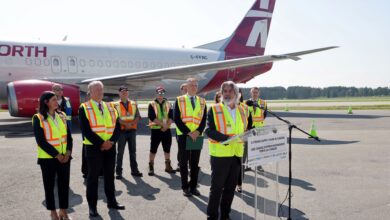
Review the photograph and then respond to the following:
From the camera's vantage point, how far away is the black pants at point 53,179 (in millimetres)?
4207

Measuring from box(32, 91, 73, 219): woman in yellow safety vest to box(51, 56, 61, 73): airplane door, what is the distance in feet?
37.4

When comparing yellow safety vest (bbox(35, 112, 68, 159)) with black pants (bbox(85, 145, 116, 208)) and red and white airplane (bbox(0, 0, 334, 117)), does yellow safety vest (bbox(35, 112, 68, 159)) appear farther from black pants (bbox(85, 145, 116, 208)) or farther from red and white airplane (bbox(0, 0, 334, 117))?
red and white airplane (bbox(0, 0, 334, 117))

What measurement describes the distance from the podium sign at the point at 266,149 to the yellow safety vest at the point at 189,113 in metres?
2.08

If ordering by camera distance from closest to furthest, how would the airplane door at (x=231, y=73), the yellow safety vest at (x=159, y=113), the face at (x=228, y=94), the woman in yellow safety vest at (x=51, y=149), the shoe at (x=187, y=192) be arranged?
the face at (x=228, y=94), the woman in yellow safety vest at (x=51, y=149), the shoe at (x=187, y=192), the yellow safety vest at (x=159, y=113), the airplane door at (x=231, y=73)

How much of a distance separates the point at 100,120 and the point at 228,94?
179 cm

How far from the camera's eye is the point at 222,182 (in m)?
4.03

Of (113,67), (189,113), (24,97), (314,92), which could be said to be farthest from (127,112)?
(314,92)

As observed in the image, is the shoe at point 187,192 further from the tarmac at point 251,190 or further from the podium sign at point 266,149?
the podium sign at point 266,149

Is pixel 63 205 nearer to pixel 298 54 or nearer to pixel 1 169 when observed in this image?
pixel 1 169

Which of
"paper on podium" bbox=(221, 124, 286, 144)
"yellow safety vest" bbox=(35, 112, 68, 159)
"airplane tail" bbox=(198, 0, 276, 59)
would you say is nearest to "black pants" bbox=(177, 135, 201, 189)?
"paper on podium" bbox=(221, 124, 286, 144)

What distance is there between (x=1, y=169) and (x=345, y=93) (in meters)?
101

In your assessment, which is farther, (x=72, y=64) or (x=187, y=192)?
(x=72, y=64)

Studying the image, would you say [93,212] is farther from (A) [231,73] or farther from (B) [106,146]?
(A) [231,73]

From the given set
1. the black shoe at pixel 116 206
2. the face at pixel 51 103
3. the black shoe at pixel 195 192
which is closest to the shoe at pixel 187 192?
the black shoe at pixel 195 192
